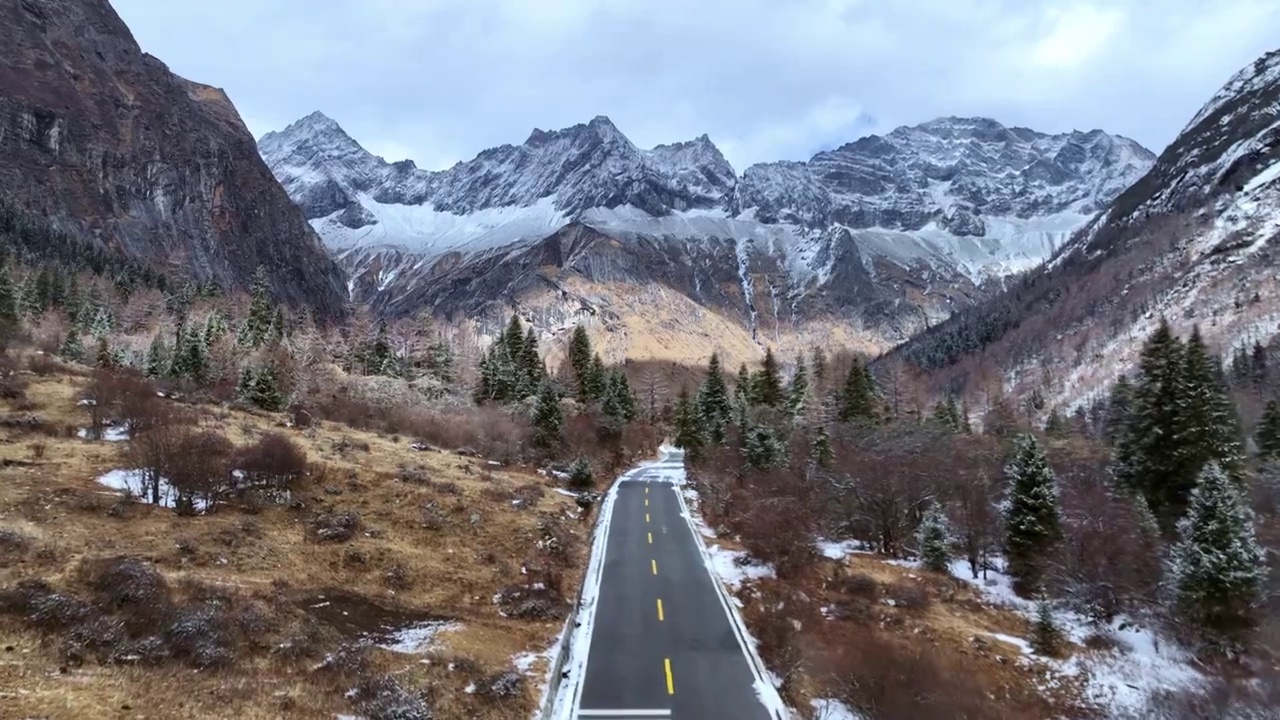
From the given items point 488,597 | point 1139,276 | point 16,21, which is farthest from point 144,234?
point 1139,276

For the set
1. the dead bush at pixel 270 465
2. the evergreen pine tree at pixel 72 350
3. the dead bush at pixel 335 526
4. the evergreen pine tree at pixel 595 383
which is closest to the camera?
the dead bush at pixel 335 526

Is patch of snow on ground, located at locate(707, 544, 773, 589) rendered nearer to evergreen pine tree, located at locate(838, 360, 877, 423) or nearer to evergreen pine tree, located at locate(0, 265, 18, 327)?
evergreen pine tree, located at locate(838, 360, 877, 423)

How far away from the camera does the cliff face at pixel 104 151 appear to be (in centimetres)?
15888

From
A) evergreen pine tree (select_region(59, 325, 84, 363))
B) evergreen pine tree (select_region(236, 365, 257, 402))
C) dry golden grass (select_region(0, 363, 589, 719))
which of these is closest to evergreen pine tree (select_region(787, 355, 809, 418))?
dry golden grass (select_region(0, 363, 589, 719))

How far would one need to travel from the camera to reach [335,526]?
2486cm

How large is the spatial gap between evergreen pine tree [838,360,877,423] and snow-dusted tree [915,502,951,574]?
802 inches

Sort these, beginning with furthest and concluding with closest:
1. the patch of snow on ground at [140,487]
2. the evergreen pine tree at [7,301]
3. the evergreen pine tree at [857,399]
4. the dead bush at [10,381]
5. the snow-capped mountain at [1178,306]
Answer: the snow-capped mountain at [1178,306] < the evergreen pine tree at [7,301] < the evergreen pine tree at [857,399] < the dead bush at [10,381] < the patch of snow on ground at [140,487]

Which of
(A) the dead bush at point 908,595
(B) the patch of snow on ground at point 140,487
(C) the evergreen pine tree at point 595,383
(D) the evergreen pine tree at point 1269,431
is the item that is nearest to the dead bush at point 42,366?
(B) the patch of snow on ground at point 140,487

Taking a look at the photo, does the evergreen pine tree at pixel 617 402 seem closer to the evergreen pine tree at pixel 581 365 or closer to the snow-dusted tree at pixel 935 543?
the evergreen pine tree at pixel 581 365

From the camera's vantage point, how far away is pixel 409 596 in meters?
21.3

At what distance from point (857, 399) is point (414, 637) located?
4739 centimetres

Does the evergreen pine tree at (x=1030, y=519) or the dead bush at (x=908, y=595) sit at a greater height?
the evergreen pine tree at (x=1030, y=519)

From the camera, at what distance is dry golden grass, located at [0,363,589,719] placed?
12.3 metres

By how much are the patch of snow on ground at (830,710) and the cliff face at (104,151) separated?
610ft
